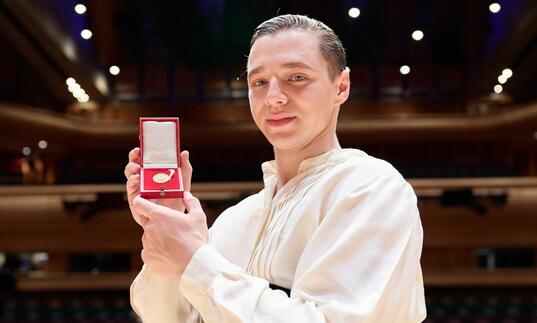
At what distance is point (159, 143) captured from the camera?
1.23 metres

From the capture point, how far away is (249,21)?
9984 millimetres

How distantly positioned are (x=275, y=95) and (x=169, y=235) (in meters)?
0.33

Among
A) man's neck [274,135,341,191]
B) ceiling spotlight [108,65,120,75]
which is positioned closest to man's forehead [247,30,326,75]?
man's neck [274,135,341,191]

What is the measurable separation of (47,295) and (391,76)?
6.90 meters

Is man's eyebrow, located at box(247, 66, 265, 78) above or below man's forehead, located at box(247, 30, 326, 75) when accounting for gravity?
below

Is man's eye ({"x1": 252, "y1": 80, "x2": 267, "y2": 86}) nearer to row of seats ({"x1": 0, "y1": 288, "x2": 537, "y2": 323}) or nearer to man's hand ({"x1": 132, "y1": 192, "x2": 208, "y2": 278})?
man's hand ({"x1": 132, "y1": 192, "x2": 208, "y2": 278})

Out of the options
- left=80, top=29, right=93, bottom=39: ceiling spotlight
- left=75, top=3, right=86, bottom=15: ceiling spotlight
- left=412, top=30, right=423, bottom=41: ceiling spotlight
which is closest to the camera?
left=75, top=3, right=86, bottom=15: ceiling spotlight

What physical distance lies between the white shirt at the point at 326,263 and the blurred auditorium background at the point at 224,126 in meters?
8.47

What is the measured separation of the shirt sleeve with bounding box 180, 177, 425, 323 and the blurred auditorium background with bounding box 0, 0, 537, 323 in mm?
8621

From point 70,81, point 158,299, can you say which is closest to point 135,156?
point 158,299

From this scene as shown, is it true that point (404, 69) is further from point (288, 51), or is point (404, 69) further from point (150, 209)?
point (150, 209)

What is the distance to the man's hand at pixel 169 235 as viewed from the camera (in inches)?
43.1

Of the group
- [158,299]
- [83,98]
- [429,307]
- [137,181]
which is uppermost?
[83,98]

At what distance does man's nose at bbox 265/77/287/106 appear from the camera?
4.11 feet
